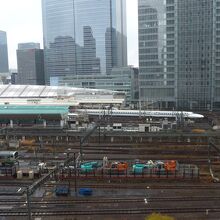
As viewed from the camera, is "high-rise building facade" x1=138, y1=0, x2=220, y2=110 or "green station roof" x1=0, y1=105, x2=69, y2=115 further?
"high-rise building facade" x1=138, y1=0, x2=220, y2=110

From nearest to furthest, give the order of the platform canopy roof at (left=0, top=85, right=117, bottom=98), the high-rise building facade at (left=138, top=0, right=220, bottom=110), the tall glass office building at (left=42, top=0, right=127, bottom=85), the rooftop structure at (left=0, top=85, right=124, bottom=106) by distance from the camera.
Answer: the rooftop structure at (left=0, top=85, right=124, bottom=106) → the high-rise building facade at (left=138, top=0, right=220, bottom=110) → the platform canopy roof at (left=0, top=85, right=117, bottom=98) → the tall glass office building at (left=42, top=0, right=127, bottom=85)

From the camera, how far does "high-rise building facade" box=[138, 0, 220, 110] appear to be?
266 ft

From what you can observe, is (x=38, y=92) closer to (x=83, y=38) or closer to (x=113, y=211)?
(x=113, y=211)

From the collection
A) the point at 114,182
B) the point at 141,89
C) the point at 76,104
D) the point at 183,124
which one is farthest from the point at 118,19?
the point at 114,182

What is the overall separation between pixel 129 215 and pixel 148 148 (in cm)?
1919

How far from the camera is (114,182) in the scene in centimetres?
2670

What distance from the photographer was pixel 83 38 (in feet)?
484

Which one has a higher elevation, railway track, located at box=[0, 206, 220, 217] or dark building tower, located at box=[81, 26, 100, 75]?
dark building tower, located at box=[81, 26, 100, 75]

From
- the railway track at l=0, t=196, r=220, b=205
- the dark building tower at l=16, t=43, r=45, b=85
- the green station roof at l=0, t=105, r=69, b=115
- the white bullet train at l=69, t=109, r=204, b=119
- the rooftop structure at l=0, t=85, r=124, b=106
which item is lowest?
the railway track at l=0, t=196, r=220, b=205

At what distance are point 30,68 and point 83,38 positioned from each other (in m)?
38.7

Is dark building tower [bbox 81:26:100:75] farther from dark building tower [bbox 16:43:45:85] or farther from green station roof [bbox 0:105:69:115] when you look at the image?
green station roof [bbox 0:105:69:115]

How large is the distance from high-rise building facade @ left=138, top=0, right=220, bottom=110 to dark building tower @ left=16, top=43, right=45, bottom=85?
312 feet

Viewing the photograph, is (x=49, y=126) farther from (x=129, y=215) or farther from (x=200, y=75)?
(x=200, y=75)

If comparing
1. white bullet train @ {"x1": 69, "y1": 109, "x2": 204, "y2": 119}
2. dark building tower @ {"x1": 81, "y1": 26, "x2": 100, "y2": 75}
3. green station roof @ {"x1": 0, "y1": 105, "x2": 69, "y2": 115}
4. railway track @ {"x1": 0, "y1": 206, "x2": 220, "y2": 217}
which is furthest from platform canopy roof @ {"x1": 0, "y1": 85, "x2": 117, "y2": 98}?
railway track @ {"x1": 0, "y1": 206, "x2": 220, "y2": 217}
